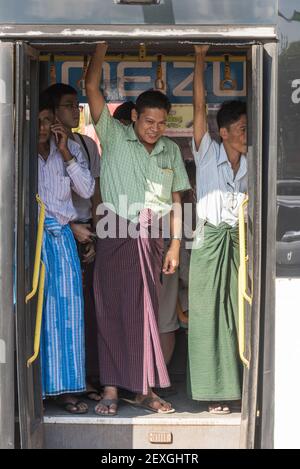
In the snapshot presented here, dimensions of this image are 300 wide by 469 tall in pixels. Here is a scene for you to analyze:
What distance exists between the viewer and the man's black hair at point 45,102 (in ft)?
16.6

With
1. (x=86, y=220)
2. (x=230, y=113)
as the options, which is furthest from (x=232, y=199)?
(x=86, y=220)

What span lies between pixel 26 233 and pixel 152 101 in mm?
1186

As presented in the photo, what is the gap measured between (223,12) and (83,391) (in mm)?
2067

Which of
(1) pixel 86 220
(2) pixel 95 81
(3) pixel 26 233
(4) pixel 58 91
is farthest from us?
(1) pixel 86 220

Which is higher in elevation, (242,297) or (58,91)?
(58,91)

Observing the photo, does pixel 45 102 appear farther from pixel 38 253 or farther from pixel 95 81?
pixel 38 253

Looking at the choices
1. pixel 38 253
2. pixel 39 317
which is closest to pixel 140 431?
pixel 39 317

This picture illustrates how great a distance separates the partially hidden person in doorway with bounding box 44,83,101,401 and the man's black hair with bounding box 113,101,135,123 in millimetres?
Result: 238

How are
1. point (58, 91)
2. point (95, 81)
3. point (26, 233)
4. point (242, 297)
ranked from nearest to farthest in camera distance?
1. point (26, 233)
2. point (242, 297)
3. point (95, 81)
4. point (58, 91)

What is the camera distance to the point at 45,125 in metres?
5.00

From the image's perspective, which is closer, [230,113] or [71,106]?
[230,113]

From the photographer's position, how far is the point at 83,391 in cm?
495

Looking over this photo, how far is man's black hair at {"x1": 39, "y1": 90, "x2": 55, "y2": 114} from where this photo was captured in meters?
5.05

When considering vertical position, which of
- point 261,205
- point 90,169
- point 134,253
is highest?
point 90,169
